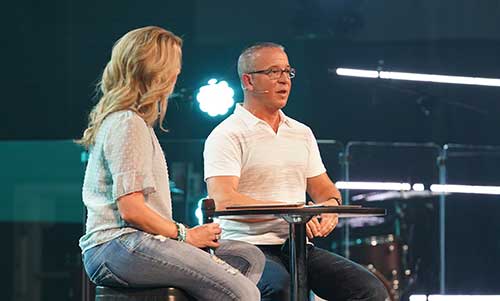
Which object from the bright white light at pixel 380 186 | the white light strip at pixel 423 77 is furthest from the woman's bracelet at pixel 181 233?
the white light strip at pixel 423 77

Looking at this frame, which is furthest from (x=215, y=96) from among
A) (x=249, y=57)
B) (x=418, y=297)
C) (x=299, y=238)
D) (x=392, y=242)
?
(x=299, y=238)

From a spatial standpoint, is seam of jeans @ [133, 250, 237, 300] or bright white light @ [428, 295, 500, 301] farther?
bright white light @ [428, 295, 500, 301]

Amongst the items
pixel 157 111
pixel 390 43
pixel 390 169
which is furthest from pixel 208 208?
pixel 390 43

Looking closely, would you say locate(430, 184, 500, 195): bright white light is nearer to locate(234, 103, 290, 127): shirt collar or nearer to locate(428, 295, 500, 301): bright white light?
locate(428, 295, 500, 301): bright white light

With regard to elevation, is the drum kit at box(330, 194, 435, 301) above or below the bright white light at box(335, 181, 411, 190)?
below

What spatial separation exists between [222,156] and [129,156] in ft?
2.43

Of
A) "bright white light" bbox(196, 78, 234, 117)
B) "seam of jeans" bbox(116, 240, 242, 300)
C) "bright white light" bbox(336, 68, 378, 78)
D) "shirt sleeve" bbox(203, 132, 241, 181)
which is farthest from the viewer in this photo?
"bright white light" bbox(336, 68, 378, 78)

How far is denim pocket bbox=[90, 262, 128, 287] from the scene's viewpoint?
2.67 meters

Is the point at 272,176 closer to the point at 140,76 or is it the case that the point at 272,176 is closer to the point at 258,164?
the point at 258,164

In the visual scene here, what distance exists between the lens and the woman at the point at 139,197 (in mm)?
2652

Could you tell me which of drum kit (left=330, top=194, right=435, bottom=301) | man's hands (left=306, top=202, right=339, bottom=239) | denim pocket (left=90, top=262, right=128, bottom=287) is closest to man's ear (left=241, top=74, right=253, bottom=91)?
man's hands (left=306, top=202, right=339, bottom=239)

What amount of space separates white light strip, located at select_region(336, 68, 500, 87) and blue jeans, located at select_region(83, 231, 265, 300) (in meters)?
3.30

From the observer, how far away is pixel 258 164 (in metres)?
3.40

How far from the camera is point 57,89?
5719 millimetres
